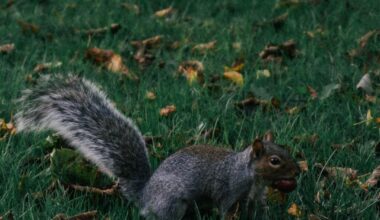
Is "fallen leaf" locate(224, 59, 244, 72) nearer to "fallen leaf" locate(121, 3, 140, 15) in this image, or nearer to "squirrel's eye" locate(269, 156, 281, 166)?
"fallen leaf" locate(121, 3, 140, 15)

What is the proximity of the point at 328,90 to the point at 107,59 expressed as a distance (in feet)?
4.87

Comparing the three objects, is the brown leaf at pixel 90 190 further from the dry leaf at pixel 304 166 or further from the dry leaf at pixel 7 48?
the dry leaf at pixel 7 48

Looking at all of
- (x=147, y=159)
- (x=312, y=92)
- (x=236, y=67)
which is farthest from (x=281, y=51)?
(x=147, y=159)

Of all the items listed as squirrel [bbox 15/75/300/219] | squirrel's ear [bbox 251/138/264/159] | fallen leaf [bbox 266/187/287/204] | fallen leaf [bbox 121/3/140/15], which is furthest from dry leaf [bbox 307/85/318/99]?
fallen leaf [bbox 121/3/140/15]

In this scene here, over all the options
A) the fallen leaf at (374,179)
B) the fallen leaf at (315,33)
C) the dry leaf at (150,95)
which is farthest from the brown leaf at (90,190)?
the fallen leaf at (315,33)

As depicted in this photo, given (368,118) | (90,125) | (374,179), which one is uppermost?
(90,125)

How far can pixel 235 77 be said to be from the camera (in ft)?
13.0

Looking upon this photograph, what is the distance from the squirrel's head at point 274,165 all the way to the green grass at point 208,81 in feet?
0.40

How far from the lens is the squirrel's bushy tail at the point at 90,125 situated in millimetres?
2660

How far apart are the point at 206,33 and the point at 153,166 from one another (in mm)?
2356

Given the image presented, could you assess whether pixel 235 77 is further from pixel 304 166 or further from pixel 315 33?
pixel 304 166

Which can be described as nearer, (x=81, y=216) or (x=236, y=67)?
(x=81, y=216)

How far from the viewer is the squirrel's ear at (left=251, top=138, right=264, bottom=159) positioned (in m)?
2.43

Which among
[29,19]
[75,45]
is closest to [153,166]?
[75,45]
